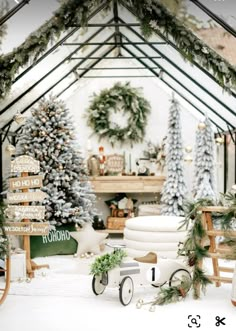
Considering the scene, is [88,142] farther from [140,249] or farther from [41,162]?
[140,249]

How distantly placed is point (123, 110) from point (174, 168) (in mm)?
1909

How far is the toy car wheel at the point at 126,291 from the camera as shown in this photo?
4461 mm

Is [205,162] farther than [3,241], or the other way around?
[205,162]

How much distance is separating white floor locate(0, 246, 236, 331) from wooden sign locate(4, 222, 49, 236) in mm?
540

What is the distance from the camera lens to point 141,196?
9.80 m

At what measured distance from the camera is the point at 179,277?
4949 millimetres

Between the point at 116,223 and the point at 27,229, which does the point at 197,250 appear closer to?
the point at 27,229

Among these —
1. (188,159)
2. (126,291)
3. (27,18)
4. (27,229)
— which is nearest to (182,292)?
(126,291)

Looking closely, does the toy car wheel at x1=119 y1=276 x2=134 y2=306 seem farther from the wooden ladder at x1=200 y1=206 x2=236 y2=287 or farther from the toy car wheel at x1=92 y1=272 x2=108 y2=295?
the wooden ladder at x1=200 y1=206 x2=236 y2=287

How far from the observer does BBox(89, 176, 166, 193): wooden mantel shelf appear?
352 inches

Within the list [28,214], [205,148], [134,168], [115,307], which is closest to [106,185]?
[134,168]

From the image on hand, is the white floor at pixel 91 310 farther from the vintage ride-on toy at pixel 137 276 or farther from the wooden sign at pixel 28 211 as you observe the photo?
the wooden sign at pixel 28 211

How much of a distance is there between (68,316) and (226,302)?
1.49 meters

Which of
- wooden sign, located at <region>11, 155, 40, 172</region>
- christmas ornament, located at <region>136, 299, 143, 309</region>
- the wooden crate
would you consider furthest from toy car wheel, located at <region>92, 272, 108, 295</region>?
the wooden crate
